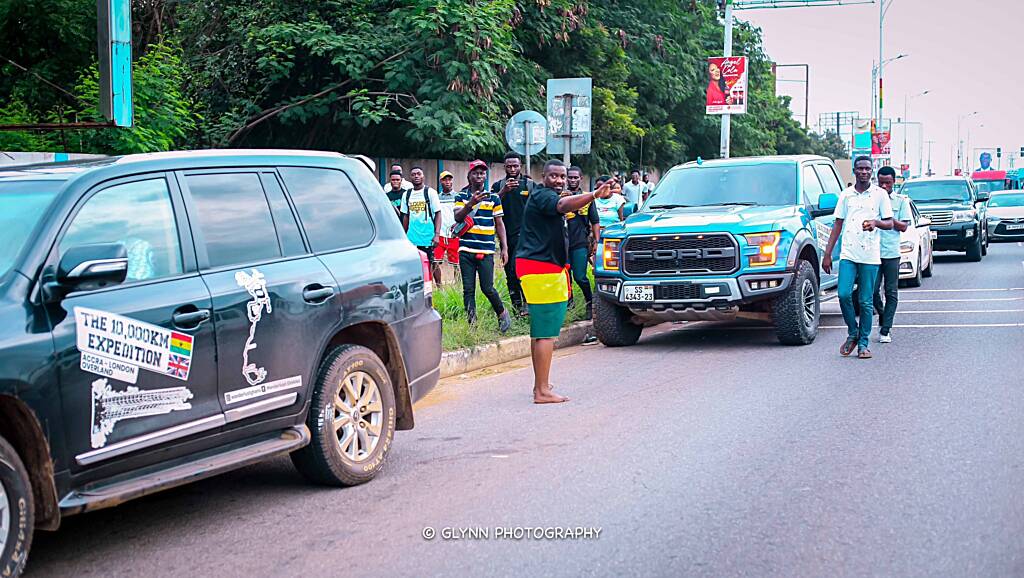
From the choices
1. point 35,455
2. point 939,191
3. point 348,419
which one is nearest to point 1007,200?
point 939,191

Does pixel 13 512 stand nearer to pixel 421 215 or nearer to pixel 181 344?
pixel 181 344

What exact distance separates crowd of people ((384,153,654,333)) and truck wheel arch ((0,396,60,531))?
6.83 meters

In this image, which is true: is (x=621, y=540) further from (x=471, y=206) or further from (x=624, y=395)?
(x=471, y=206)

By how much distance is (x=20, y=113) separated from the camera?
16.6 meters

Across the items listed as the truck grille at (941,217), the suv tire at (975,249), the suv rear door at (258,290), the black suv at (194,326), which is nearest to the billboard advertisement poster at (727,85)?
the truck grille at (941,217)

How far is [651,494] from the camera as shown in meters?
6.33

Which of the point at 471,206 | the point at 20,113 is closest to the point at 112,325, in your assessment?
the point at 471,206

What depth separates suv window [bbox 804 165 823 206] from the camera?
13.8 metres

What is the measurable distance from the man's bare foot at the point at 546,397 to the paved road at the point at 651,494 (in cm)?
23

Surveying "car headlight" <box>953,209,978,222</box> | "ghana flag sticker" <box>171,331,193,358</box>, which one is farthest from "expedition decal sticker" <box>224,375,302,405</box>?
"car headlight" <box>953,209,978,222</box>

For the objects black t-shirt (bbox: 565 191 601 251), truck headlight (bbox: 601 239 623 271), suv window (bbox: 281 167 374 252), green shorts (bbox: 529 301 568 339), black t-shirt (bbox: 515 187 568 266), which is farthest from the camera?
black t-shirt (bbox: 565 191 601 251)

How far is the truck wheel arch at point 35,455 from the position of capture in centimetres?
482

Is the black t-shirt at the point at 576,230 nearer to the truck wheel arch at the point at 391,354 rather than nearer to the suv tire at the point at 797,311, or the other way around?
the suv tire at the point at 797,311

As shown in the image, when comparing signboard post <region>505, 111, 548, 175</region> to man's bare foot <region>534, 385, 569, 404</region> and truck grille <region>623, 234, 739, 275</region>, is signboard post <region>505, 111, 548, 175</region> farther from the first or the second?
man's bare foot <region>534, 385, 569, 404</region>
